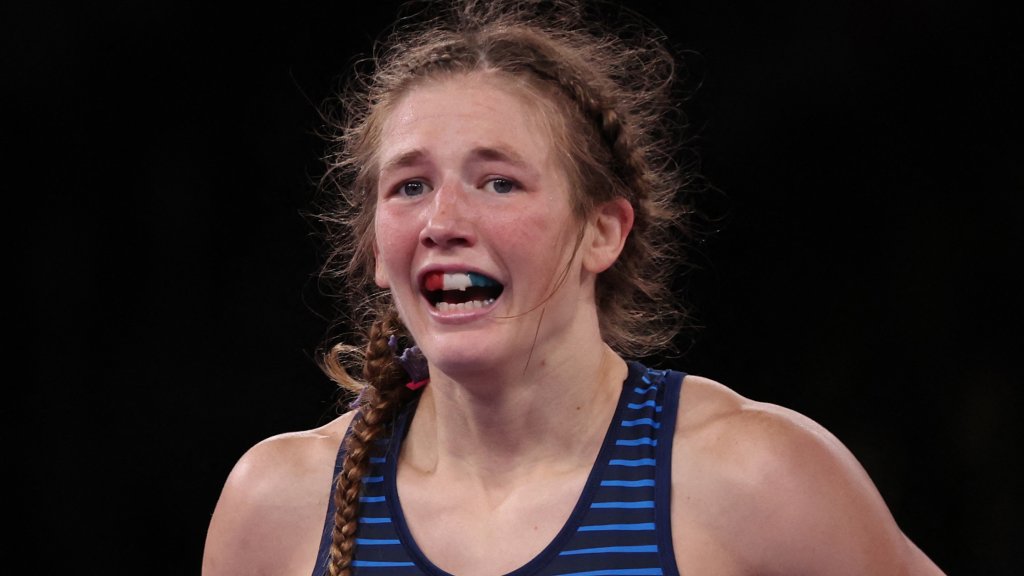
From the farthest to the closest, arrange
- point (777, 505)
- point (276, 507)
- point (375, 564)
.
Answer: point (276, 507)
point (375, 564)
point (777, 505)

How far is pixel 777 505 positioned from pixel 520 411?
0.30 meters

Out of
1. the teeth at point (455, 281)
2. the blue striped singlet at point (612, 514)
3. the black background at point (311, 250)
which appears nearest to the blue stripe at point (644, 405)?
the blue striped singlet at point (612, 514)

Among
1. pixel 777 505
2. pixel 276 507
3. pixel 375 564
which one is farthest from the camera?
pixel 276 507

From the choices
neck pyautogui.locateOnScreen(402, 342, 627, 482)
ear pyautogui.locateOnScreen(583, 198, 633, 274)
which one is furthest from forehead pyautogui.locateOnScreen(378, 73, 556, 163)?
neck pyautogui.locateOnScreen(402, 342, 627, 482)

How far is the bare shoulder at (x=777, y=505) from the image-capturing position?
132 centimetres

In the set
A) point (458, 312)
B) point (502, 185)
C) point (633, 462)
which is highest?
point (502, 185)

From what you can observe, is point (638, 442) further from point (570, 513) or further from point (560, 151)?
point (560, 151)

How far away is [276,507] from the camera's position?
1.55 metres

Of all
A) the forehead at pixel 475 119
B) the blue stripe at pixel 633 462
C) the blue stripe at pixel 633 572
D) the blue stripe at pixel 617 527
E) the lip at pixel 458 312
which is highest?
the forehead at pixel 475 119

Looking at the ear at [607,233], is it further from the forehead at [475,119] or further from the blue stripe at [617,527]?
the blue stripe at [617,527]

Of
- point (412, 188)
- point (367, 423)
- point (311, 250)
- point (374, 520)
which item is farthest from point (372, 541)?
point (311, 250)

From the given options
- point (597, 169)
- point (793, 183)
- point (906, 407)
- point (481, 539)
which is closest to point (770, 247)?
point (793, 183)

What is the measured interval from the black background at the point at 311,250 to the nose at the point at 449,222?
3.44 ft

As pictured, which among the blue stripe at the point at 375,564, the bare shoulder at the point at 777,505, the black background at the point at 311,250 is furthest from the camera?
the black background at the point at 311,250
